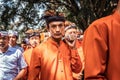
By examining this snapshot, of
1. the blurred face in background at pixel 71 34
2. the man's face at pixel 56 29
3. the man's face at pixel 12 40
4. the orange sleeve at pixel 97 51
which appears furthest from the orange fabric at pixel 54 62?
the orange sleeve at pixel 97 51

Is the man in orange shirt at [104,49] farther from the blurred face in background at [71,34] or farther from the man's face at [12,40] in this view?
the man's face at [12,40]

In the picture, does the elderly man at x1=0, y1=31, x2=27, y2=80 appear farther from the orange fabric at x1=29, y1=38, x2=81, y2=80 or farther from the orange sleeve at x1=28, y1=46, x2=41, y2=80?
the orange fabric at x1=29, y1=38, x2=81, y2=80

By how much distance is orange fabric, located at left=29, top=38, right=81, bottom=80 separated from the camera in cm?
885

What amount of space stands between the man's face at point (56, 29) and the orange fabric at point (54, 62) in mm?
149

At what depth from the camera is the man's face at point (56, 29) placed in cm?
891

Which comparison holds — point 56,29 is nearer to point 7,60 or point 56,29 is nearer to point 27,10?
point 7,60

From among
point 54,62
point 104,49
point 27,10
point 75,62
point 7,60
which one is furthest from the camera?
point 27,10

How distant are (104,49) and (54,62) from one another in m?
4.60

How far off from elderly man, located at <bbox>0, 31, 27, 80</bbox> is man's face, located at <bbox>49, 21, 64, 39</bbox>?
169cm

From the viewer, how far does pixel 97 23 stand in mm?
4328

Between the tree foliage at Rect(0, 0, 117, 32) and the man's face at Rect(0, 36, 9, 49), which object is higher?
the man's face at Rect(0, 36, 9, 49)

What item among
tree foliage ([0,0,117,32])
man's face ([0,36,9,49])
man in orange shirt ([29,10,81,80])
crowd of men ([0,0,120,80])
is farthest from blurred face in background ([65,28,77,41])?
tree foliage ([0,0,117,32])

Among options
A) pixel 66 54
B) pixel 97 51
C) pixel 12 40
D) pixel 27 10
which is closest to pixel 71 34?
pixel 66 54

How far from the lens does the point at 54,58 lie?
29.2 feet
